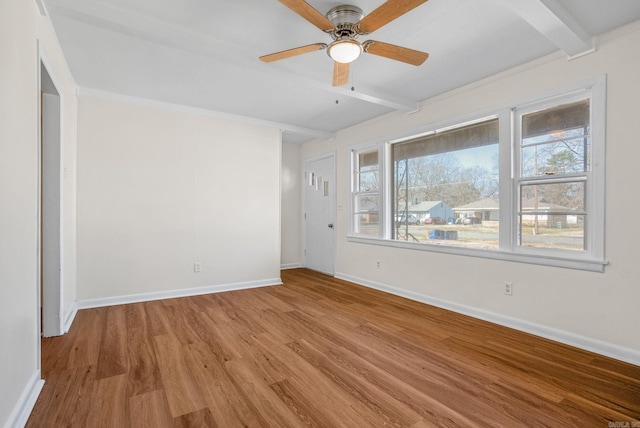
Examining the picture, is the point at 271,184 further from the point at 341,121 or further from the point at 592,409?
the point at 592,409

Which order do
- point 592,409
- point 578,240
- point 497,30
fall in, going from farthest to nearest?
point 578,240
point 497,30
point 592,409

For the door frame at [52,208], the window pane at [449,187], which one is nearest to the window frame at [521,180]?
the window pane at [449,187]

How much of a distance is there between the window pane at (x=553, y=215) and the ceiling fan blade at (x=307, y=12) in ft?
7.83

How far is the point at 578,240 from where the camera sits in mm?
2646

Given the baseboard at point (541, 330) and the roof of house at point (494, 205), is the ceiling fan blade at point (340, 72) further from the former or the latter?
the baseboard at point (541, 330)

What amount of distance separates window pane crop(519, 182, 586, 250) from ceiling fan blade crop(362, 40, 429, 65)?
169cm

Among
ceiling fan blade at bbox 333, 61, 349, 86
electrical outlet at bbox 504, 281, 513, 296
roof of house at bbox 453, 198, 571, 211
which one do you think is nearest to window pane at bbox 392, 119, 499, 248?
roof of house at bbox 453, 198, 571, 211

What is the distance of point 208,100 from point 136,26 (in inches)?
64.7

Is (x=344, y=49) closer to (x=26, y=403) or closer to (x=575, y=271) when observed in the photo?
(x=575, y=271)

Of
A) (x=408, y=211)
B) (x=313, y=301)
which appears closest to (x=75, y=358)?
(x=313, y=301)

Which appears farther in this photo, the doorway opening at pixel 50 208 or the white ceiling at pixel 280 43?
the doorway opening at pixel 50 208

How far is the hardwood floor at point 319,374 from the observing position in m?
1.71

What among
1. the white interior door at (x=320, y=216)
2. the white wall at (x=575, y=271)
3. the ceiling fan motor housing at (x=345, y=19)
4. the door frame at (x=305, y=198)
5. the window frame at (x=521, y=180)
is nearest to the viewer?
the ceiling fan motor housing at (x=345, y=19)

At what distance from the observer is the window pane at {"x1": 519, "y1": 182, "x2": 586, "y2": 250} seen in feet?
8.71
